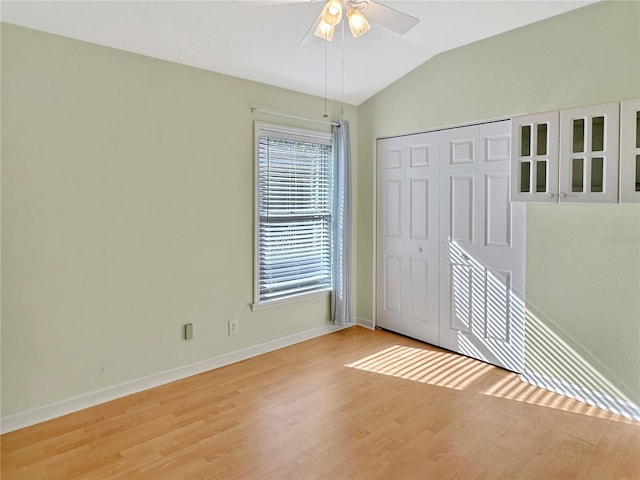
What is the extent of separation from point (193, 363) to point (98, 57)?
7.61ft

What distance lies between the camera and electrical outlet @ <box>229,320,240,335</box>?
3545 mm

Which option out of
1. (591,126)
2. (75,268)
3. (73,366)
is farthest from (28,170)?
(591,126)

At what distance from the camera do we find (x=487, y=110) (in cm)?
338

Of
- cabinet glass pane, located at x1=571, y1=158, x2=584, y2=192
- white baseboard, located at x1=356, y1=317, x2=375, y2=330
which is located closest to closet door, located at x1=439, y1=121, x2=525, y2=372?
cabinet glass pane, located at x1=571, y1=158, x2=584, y2=192

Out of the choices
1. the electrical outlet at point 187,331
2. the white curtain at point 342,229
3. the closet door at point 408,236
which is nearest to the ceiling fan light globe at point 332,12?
the closet door at point 408,236

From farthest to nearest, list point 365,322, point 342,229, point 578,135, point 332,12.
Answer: point 365,322
point 342,229
point 578,135
point 332,12

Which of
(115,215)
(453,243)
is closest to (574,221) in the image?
(453,243)

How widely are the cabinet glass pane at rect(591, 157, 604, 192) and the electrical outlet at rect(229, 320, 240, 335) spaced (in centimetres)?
287

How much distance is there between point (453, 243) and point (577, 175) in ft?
3.82

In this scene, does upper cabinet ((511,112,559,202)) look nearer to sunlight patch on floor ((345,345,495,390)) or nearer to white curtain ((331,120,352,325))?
sunlight patch on floor ((345,345,495,390))

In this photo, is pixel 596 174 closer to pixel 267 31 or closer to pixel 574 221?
pixel 574 221

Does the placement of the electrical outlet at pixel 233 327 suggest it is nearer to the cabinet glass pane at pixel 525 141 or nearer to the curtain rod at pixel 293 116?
A: the curtain rod at pixel 293 116

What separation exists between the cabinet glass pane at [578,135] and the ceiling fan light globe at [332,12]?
1.89 metres

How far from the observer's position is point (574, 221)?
2.92 meters
